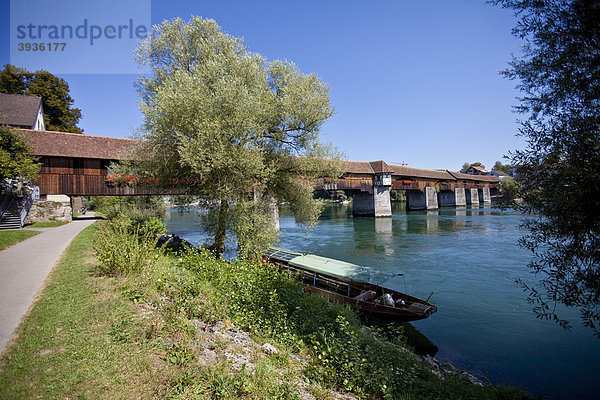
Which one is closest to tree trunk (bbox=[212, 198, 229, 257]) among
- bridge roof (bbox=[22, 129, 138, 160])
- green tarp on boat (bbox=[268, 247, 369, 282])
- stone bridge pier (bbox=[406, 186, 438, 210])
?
green tarp on boat (bbox=[268, 247, 369, 282])

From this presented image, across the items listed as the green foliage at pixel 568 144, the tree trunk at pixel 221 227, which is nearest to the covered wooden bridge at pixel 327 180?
the tree trunk at pixel 221 227

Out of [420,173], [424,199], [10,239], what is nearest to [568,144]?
[10,239]

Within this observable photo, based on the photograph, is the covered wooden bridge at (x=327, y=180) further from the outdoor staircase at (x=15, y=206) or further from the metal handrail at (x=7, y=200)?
the metal handrail at (x=7, y=200)

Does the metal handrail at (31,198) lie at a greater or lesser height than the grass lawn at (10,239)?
greater

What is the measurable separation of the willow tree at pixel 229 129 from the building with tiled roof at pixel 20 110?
2225 cm

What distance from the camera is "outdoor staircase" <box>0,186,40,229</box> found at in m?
17.8

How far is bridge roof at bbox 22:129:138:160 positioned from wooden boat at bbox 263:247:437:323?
606 inches

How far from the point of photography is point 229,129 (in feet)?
33.9

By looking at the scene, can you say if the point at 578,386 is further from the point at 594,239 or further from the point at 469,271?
the point at 469,271

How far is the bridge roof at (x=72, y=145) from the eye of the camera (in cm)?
1973

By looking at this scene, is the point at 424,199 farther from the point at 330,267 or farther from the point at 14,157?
the point at 14,157

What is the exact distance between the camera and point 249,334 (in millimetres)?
5598

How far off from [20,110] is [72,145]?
14.0 meters

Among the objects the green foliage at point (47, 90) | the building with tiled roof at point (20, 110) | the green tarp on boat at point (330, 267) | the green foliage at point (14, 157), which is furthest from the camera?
the green foliage at point (47, 90)
